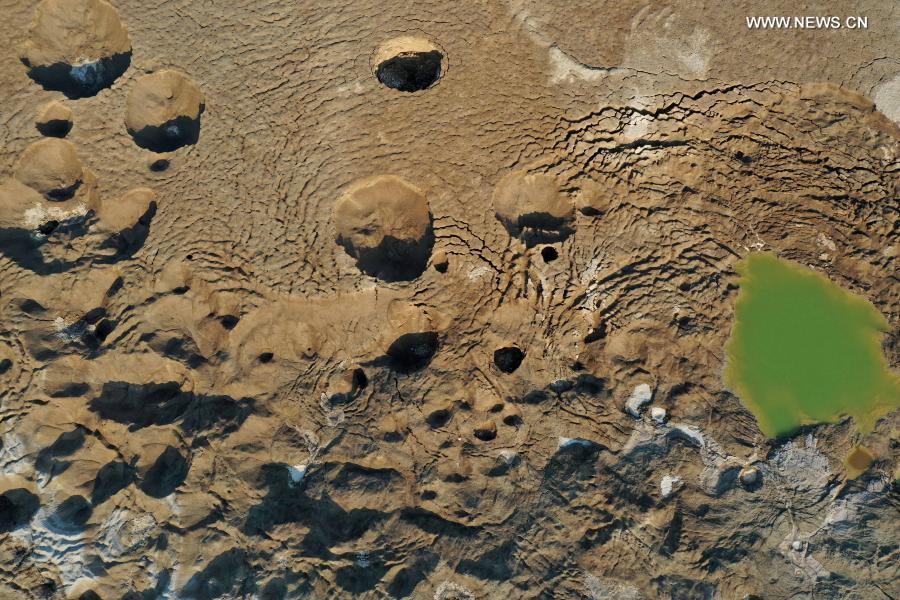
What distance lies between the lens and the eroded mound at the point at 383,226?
6949 mm

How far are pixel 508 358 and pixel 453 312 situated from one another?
3.05 ft

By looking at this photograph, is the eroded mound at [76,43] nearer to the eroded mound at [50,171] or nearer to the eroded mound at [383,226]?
the eroded mound at [50,171]

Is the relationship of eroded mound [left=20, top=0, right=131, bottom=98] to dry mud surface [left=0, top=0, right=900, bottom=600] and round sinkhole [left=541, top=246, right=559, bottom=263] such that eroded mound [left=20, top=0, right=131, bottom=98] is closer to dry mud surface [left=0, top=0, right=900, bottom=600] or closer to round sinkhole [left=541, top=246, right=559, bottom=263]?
dry mud surface [left=0, top=0, right=900, bottom=600]

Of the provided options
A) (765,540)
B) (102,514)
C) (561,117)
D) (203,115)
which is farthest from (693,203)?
(102,514)

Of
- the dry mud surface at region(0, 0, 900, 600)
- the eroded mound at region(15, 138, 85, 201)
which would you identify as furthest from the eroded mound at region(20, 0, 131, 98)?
the eroded mound at region(15, 138, 85, 201)

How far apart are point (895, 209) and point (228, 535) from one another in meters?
9.35

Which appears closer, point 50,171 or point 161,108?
point 50,171

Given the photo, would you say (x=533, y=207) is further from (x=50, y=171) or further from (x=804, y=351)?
(x=50, y=171)

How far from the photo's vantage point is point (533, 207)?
6.97m

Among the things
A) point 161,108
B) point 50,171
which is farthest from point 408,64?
point 50,171

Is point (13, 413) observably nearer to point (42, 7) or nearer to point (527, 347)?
point (42, 7)

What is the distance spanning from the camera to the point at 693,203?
6.97 metres

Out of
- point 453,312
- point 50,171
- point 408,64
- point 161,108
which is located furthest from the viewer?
point 408,64

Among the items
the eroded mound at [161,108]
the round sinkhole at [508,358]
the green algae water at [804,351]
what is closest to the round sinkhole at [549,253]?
the round sinkhole at [508,358]
